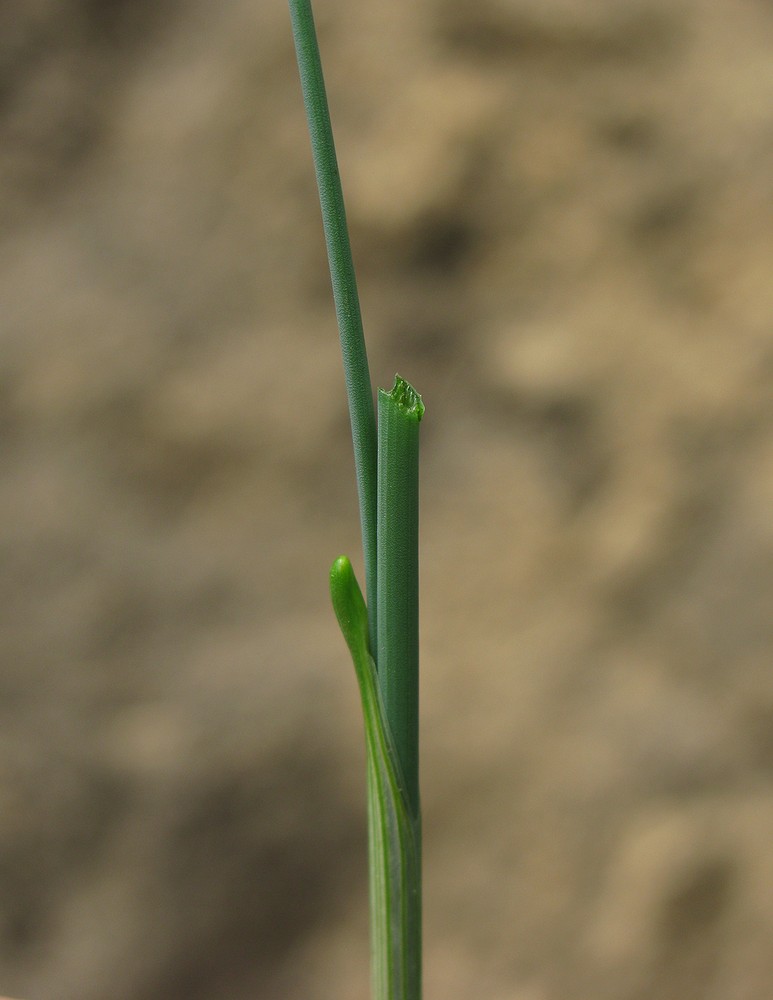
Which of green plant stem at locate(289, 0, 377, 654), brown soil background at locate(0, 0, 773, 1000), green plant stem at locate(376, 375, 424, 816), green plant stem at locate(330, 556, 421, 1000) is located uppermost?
brown soil background at locate(0, 0, 773, 1000)

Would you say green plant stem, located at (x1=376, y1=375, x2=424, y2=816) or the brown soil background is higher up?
the brown soil background

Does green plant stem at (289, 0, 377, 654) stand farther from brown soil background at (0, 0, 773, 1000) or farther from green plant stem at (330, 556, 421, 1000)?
brown soil background at (0, 0, 773, 1000)

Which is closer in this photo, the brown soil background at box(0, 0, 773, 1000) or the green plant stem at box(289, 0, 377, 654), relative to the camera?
the green plant stem at box(289, 0, 377, 654)

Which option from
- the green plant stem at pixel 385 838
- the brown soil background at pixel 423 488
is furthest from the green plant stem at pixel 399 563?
the brown soil background at pixel 423 488

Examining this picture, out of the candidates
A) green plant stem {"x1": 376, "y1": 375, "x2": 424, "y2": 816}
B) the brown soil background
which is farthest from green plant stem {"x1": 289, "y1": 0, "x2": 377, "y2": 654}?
the brown soil background

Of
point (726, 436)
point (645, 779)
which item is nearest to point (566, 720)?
point (645, 779)

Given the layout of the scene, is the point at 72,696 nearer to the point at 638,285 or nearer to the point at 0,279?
the point at 0,279

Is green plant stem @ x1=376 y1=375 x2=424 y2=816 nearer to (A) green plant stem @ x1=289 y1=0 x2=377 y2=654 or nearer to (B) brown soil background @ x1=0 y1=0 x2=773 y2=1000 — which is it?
(A) green plant stem @ x1=289 y1=0 x2=377 y2=654

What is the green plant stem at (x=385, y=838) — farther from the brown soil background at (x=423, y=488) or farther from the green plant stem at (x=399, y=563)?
the brown soil background at (x=423, y=488)

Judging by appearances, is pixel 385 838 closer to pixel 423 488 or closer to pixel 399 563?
pixel 399 563
